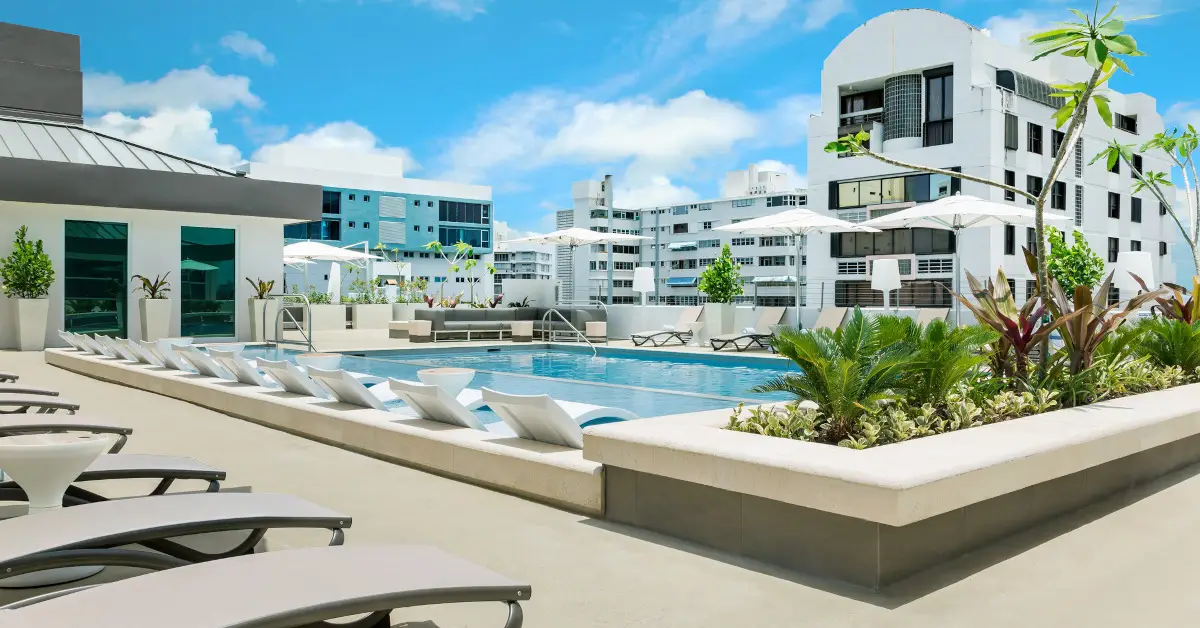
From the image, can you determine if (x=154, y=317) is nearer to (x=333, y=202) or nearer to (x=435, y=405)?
(x=435, y=405)

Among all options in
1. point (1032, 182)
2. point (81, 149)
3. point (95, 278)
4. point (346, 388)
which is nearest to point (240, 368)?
point (346, 388)

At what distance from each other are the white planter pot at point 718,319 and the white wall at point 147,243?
9.02m

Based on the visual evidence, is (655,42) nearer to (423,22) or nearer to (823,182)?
(423,22)

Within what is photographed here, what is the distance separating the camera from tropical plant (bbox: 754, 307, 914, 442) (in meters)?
4.48

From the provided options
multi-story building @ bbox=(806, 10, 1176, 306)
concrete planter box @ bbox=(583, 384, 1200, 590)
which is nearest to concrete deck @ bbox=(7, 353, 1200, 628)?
concrete planter box @ bbox=(583, 384, 1200, 590)

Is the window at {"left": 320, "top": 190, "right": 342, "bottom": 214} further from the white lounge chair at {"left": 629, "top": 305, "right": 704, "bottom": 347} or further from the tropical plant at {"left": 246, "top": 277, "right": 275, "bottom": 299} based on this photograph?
the white lounge chair at {"left": 629, "top": 305, "right": 704, "bottom": 347}

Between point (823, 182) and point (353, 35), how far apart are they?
74390mm

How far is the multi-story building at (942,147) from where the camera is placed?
122 feet

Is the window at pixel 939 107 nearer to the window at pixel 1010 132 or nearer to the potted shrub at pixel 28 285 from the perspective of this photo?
the window at pixel 1010 132

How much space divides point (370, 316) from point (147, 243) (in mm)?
9329

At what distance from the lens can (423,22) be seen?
96.8 meters

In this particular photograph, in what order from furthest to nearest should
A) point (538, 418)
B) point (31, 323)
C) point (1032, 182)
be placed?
point (1032, 182), point (31, 323), point (538, 418)

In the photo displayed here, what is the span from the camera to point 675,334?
17953 mm

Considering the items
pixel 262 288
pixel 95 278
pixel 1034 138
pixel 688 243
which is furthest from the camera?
pixel 688 243
